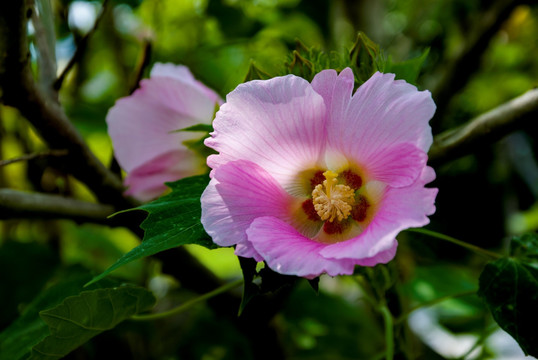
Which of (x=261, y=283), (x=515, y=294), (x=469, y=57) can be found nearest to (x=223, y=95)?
(x=261, y=283)

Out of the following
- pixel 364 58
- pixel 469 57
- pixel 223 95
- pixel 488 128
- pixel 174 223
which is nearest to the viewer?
pixel 174 223

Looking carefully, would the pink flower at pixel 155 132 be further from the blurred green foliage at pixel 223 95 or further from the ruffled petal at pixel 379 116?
the ruffled petal at pixel 379 116

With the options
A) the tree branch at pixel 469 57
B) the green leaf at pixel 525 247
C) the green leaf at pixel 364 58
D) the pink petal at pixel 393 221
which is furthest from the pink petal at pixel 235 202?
the tree branch at pixel 469 57

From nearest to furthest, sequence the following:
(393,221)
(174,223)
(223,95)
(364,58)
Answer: (393,221), (174,223), (364,58), (223,95)

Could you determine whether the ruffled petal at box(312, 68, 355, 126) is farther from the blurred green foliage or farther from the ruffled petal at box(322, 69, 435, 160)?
the blurred green foliage

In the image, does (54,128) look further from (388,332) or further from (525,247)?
(525,247)

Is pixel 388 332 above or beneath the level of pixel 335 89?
beneath
